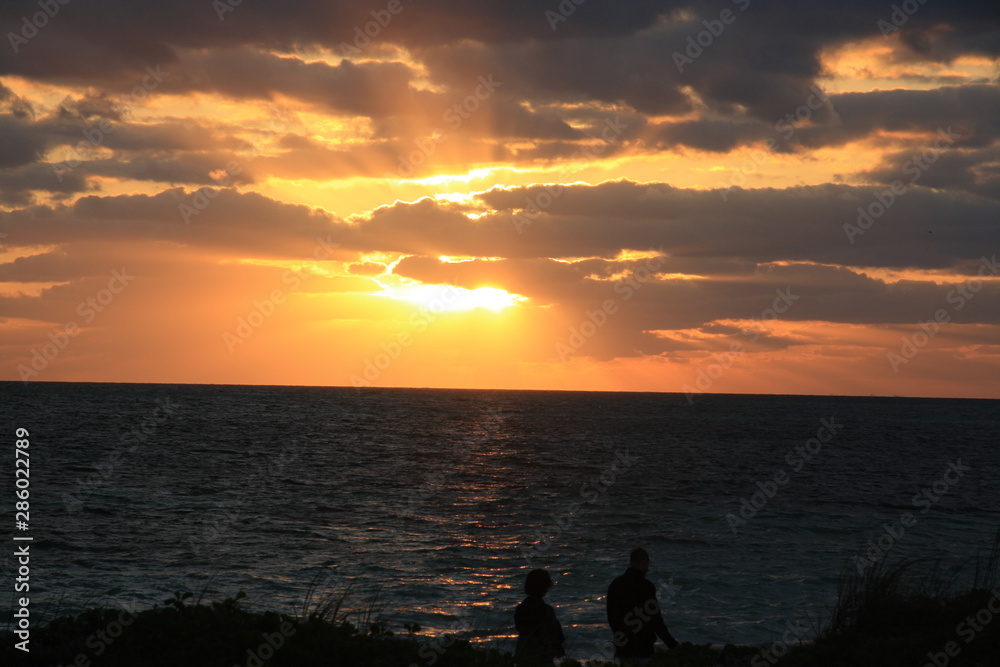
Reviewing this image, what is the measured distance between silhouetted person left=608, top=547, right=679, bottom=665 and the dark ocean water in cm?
303

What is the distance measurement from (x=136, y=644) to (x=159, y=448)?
48.6 meters

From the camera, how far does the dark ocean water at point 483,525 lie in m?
17.0

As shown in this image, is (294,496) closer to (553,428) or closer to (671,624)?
(671,624)

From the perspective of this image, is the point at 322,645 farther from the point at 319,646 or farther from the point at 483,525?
the point at 483,525

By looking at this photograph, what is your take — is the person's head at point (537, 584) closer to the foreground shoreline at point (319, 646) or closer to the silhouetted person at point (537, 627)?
the silhouetted person at point (537, 627)

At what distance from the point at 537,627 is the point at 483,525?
16512 mm

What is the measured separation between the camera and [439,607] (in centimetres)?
1642

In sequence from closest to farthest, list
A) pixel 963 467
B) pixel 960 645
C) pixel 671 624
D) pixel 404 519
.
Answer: pixel 960 645
pixel 671 624
pixel 404 519
pixel 963 467

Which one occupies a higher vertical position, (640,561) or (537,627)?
(640,561)

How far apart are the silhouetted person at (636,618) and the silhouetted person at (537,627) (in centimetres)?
79

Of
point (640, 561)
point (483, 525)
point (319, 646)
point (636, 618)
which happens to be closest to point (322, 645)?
point (319, 646)

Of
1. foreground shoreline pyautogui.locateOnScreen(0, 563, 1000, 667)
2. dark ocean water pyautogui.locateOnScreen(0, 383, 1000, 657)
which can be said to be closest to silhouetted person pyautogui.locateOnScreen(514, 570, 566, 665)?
foreground shoreline pyautogui.locateOnScreen(0, 563, 1000, 667)

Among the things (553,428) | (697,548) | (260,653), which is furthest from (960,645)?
(553,428)

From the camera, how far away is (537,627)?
10.5 meters
